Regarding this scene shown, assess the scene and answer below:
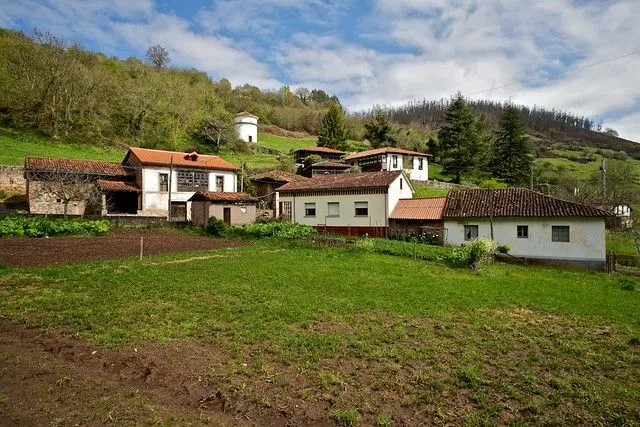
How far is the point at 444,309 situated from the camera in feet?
35.0

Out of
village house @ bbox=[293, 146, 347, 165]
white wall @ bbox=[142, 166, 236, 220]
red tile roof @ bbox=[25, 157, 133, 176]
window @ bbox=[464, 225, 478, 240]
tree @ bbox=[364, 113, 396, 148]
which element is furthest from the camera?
tree @ bbox=[364, 113, 396, 148]

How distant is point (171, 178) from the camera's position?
3762 centimetres

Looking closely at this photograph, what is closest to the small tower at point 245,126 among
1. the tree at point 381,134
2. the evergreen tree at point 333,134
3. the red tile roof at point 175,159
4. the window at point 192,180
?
the evergreen tree at point 333,134

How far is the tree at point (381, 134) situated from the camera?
6562 cm

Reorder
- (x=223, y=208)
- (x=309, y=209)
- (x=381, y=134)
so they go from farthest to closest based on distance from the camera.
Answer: (x=381, y=134) < (x=309, y=209) < (x=223, y=208)

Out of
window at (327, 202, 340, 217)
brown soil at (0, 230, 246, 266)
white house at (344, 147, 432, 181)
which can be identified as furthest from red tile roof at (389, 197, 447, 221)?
white house at (344, 147, 432, 181)

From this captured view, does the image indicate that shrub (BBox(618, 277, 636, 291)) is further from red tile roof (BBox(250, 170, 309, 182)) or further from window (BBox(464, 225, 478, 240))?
red tile roof (BBox(250, 170, 309, 182))

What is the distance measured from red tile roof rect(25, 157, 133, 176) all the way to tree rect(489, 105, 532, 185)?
4870cm

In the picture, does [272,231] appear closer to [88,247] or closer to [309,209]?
[309,209]

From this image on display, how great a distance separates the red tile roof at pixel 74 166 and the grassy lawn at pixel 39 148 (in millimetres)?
6930

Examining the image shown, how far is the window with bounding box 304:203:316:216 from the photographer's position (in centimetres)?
3272

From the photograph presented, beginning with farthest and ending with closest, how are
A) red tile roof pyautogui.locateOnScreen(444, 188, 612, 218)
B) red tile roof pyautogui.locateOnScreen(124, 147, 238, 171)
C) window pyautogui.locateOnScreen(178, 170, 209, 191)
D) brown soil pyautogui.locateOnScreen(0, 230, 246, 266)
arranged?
window pyautogui.locateOnScreen(178, 170, 209, 191), red tile roof pyautogui.locateOnScreen(124, 147, 238, 171), red tile roof pyautogui.locateOnScreen(444, 188, 612, 218), brown soil pyautogui.locateOnScreen(0, 230, 246, 266)

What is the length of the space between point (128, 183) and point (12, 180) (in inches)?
369

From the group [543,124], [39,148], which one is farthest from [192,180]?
[543,124]
